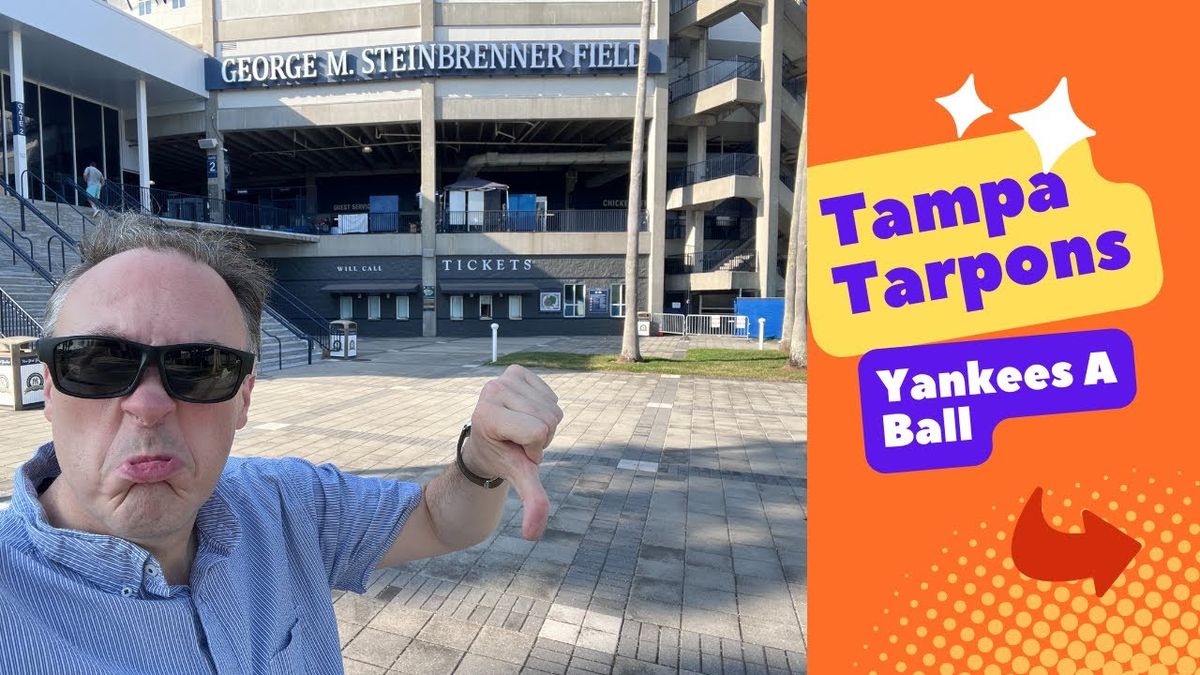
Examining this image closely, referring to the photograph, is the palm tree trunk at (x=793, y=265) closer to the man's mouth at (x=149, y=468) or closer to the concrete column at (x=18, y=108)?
the man's mouth at (x=149, y=468)

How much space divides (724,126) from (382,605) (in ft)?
93.5

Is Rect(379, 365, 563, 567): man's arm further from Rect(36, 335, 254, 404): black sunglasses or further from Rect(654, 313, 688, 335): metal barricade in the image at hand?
Rect(654, 313, 688, 335): metal barricade

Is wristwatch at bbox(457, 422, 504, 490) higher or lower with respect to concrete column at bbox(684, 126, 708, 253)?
lower

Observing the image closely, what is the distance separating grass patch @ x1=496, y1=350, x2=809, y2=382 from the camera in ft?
42.5

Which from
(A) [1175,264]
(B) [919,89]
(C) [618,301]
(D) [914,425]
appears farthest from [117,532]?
(C) [618,301]

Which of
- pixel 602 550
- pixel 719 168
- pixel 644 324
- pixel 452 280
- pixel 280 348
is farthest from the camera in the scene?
pixel 452 280

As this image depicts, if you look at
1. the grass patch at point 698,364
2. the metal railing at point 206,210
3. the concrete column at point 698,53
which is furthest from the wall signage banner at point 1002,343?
the concrete column at point 698,53

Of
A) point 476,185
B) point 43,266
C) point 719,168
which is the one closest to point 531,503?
point 43,266

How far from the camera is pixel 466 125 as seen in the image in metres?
27.0

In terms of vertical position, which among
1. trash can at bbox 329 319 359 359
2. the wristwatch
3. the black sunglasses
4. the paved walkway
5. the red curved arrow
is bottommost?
the paved walkway

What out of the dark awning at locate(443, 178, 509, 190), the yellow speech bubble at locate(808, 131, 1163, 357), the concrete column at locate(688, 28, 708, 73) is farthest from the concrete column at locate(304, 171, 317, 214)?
the yellow speech bubble at locate(808, 131, 1163, 357)

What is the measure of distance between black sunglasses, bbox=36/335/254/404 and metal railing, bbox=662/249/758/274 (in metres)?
24.4

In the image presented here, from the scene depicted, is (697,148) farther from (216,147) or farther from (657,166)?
(216,147)

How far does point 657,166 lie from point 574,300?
22.5ft
